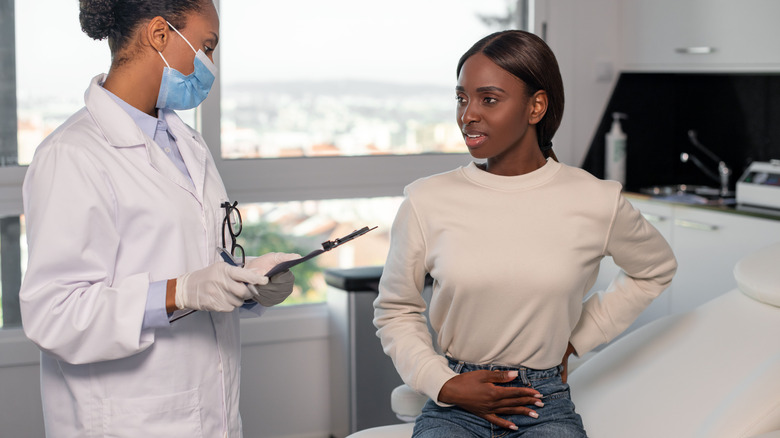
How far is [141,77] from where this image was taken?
1.47m

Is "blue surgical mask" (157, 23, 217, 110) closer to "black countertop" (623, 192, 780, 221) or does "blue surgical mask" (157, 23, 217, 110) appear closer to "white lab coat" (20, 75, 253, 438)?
"white lab coat" (20, 75, 253, 438)

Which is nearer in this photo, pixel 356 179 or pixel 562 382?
pixel 562 382

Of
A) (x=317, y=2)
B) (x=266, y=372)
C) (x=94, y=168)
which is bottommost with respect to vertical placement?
(x=266, y=372)

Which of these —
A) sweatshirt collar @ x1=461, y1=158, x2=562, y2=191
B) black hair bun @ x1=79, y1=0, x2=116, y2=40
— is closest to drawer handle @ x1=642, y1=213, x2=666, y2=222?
sweatshirt collar @ x1=461, y1=158, x2=562, y2=191

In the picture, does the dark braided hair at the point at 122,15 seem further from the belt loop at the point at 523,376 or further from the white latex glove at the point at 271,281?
the belt loop at the point at 523,376

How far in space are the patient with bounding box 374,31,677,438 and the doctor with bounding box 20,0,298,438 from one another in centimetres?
29

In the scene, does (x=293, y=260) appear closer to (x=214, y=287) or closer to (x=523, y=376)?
(x=214, y=287)

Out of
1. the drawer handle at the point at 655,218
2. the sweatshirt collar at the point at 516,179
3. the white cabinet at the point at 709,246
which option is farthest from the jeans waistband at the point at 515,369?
the drawer handle at the point at 655,218

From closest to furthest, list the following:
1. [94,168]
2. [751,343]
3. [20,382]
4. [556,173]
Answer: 1. [94,168]
2. [556,173]
3. [751,343]
4. [20,382]

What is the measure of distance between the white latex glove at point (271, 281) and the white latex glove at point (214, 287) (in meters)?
0.04

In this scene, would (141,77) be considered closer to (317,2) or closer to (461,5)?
(317,2)

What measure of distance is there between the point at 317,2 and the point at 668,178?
5.37 feet

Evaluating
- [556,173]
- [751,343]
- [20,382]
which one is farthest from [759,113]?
[20,382]

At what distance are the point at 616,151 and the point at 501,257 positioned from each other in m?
1.95
